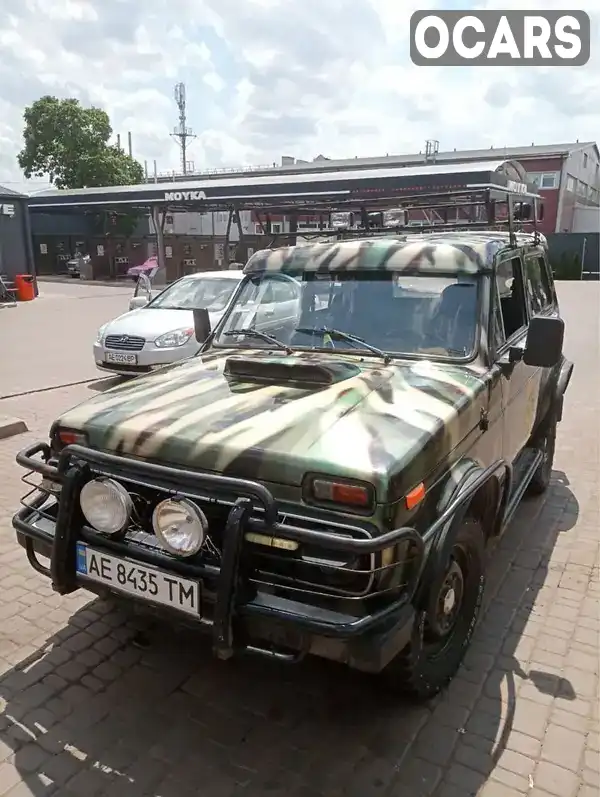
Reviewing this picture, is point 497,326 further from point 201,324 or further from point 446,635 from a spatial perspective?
point 201,324

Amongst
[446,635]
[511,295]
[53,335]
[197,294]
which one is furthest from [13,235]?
[446,635]

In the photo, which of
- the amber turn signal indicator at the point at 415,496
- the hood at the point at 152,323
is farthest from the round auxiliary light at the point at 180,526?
the hood at the point at 152,323

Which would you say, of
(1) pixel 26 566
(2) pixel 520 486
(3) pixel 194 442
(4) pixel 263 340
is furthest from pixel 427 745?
(1) pixel 26 566

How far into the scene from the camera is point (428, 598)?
2.62 m

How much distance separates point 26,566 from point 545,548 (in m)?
3.55

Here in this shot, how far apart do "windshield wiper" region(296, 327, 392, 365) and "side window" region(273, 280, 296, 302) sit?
0.91ft

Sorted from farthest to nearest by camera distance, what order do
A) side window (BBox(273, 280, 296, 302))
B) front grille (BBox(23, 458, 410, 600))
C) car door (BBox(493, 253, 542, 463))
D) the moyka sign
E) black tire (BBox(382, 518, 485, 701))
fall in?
1. the moyka sign
2. side window (BBox(273, 280, 296, 302))
3. car door (BBox(493, 253, 542, 463))
4. black tire (BBox(382, 518, 485, 701))
5. front grille (BBox(23, 458, 410, 600))

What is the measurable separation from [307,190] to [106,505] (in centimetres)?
2001

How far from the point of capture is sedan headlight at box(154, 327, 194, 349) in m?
8.89

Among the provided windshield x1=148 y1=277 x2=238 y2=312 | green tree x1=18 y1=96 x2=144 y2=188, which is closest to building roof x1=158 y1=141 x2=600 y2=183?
green tree x1=18 y1=96 x2=144 y2=188

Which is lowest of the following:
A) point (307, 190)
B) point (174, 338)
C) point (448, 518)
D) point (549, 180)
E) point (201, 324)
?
point (174, 338)

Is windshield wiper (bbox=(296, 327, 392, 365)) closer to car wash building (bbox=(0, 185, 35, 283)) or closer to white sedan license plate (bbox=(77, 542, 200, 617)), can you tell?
white sedan license plate (bbox=(77, 542, 200, 617))

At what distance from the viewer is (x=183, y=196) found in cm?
2677

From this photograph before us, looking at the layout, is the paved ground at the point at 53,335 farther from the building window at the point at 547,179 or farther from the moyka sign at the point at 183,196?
the building window at the point at 547,179
